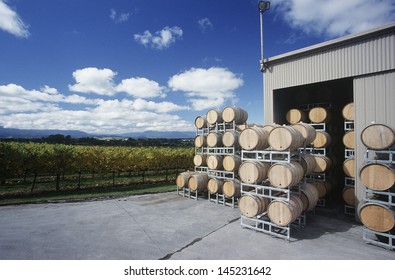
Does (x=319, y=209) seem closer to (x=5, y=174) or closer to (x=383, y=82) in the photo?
(x=383, y=82)

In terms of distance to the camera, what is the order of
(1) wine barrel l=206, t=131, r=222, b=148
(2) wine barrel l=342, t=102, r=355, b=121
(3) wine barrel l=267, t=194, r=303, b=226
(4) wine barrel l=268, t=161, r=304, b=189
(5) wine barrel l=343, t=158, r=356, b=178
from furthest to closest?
(1) wine barrel l=206, t=131, r=222, b=148 < (2) wine barrel l=342, t=102, r=355, b=121 < (5) wine barrel l=343, t=158, r=356, b=178 < (4) wine barrel l=268, t=161, r=304, b=189 < (3) wine barrel l=267, t=194, r=303, b=226

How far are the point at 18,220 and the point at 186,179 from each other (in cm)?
741

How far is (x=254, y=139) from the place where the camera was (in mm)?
8570

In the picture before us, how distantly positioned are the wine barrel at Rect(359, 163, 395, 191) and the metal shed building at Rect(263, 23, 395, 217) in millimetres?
1875

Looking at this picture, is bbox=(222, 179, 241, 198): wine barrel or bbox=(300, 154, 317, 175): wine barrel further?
bbox=(222, 179, 241, 198): wine barrel

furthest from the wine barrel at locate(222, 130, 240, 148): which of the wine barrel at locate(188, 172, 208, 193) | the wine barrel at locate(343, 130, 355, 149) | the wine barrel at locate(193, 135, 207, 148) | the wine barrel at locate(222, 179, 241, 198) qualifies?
the wine barrel at locate(343, 130, 355, 149)

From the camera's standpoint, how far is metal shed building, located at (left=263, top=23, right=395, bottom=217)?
27.0 ft

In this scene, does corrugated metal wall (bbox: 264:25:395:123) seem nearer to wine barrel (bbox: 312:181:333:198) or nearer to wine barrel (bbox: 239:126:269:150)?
wine barrel (bbox: 239:126:269:150)

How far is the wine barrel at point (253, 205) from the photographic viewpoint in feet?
A: 26.2

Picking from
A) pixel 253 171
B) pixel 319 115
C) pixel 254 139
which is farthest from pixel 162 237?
pixel 319 115

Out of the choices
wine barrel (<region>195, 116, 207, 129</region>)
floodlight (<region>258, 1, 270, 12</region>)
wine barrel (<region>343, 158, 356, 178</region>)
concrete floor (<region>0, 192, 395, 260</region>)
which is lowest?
concrete floor (<region>0, 192, 395, 260</region>)

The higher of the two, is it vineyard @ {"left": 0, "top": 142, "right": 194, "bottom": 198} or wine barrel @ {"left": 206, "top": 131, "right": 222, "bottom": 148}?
wine barrel @ {"left": 206, "top": 131, "right": 222, "bottom": 148}

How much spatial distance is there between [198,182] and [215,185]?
3.60 ft

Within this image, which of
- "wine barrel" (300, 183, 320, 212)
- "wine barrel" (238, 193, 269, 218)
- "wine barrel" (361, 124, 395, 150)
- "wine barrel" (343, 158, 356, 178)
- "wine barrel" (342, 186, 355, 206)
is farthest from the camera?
"wine barrel" (343, 158, 356, 178)
